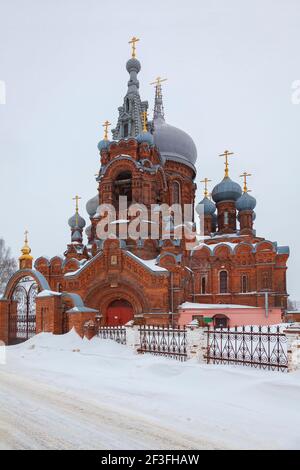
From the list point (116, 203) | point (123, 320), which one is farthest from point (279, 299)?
point (116, 203)

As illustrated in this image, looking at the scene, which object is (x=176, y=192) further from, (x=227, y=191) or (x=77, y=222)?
(x=77, y=222)

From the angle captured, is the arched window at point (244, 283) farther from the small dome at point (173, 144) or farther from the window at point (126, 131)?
the window at point (126, 131)

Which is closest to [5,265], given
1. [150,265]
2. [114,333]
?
[150,265]

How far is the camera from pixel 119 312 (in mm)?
23266

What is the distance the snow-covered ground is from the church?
5268mm

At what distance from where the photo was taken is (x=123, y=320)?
23.0m

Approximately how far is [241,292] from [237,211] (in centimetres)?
765

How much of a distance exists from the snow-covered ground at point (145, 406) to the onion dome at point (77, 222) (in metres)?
23.4

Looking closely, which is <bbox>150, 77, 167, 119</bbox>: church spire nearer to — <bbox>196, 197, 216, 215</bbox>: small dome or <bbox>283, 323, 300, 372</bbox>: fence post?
<bbox>196, 197, 216, 215</bbox>: small dome

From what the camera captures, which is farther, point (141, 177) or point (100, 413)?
point (141, 177)

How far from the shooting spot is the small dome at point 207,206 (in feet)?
112

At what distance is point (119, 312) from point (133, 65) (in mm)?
18119

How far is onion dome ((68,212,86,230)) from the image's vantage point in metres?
35.7
